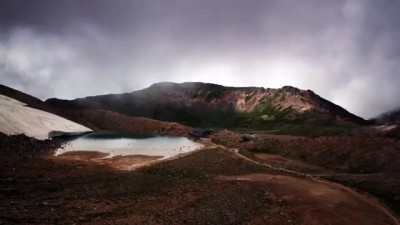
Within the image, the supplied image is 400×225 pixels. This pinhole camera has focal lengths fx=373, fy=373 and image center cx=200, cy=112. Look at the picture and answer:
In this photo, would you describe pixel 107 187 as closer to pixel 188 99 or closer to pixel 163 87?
pixel 188 99

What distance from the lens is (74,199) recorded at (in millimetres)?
27766

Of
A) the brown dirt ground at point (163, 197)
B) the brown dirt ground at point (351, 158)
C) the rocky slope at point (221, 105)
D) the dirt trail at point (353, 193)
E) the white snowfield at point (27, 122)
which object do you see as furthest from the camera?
the rocky slope at point (221, 105)

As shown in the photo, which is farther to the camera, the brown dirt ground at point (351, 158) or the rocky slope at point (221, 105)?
the rocky slope at point (221, 105)

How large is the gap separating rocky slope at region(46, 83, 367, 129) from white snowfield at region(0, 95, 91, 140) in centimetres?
6686

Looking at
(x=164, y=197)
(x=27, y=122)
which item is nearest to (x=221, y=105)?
(x=27, y=122)

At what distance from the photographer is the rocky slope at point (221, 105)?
397 ft

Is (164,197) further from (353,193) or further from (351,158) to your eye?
(351,158)

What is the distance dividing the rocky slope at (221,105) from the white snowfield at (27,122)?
66.9 metres

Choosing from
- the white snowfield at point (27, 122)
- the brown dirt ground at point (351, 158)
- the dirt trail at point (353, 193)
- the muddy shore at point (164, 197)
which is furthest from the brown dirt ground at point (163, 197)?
the white snowfield at point (27, 122)

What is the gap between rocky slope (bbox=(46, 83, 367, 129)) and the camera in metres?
121

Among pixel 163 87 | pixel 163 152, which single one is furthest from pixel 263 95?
pixel 163 152

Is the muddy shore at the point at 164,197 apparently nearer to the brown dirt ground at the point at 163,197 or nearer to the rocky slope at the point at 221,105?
the brown dirt ground at the point at 163,197

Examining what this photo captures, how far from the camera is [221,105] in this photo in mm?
165625

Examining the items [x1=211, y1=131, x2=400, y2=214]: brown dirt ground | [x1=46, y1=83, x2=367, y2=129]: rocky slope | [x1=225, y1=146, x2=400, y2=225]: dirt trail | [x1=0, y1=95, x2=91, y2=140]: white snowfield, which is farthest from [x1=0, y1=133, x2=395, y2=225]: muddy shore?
[x1=46, y1=83, x2=367, y2=129]: rocky slope
